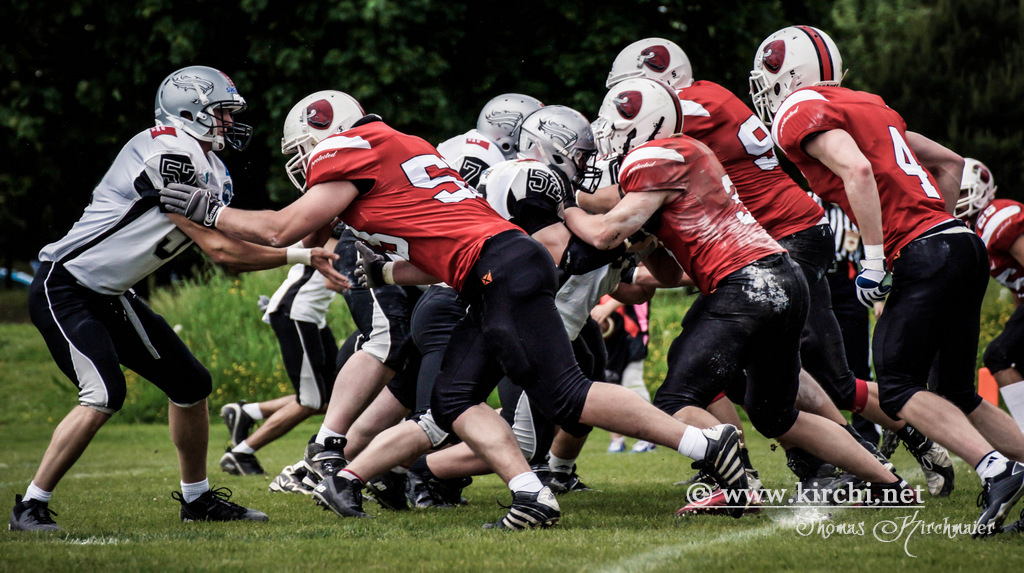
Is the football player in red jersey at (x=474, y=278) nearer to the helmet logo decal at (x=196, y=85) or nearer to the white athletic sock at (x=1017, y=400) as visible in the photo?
the helmet logo decal at (x=196, y=85)

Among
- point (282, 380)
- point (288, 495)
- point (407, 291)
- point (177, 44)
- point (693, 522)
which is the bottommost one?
point (282, 380)

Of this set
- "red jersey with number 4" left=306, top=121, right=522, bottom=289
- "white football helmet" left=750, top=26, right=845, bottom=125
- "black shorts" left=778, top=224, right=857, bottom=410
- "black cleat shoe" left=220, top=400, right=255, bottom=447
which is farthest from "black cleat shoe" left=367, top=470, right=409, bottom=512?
"black cleat shoe" left=220, top=400, right=255, bottom=447

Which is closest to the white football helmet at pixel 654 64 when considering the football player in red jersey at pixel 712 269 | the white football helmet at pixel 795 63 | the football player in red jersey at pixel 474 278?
the white football helmet at pixel 795 63

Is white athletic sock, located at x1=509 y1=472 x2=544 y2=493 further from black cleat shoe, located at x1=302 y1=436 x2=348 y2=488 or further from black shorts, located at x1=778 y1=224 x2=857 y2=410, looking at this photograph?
black shorts, located at x1=778 y1=224 x2=857 y2=410

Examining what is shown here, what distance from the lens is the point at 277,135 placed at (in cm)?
1466

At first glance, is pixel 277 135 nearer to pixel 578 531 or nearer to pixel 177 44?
pixel 177 44

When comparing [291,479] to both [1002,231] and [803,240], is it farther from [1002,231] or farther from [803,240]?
[1002,231]

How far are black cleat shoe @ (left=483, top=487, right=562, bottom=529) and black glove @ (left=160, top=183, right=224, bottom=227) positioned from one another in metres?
1.73

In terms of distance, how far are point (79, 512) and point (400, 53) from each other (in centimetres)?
970

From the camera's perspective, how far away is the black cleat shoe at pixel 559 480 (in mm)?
5629

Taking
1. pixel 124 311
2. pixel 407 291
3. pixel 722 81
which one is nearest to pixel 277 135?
pixel 722 81

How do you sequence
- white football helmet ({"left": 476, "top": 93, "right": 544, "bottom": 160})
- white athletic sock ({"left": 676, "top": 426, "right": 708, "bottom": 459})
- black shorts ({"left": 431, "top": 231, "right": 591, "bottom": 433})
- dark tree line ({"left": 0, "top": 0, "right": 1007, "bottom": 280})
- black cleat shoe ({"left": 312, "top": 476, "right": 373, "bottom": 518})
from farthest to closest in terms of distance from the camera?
1. dark tree line ({"left": 0, "top": 0, "right": 1007, "bottom": 280})
2. white football helmet ({"left": 476, "top": 93, "right": 544, "bottom": 160})
3. black cleat shoe ({"left": 312, "top": 476, "right": 373, "bottom": 518})
4. black shorts ({"left": 431, "top": 231, "right": 591, "bottom": 433})
5. white athletic sock ({"left": 676, "top": 426, "right": 708, "bottom": 459})

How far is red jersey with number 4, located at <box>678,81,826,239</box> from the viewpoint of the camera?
17.3 feet

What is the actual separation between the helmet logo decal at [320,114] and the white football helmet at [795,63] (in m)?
2.17
